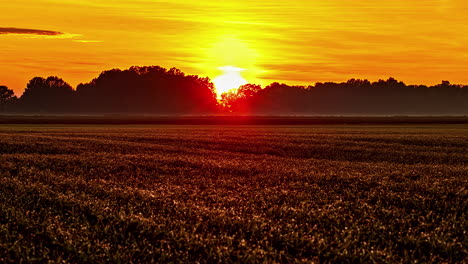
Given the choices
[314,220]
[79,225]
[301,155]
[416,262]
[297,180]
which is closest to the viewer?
[416,262]

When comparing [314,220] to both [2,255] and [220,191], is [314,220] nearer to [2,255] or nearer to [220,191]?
[220,191]

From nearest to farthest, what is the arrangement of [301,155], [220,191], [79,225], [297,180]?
[79,225]
[220,191]
[297,180]
[301,155]

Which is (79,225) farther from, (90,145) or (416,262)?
(90,145)

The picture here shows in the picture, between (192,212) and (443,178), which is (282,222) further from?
(443,178)

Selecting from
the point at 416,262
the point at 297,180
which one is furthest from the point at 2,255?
the point at 297,180

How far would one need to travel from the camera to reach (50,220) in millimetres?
13938

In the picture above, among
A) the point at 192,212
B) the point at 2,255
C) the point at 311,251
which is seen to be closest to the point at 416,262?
the point at 311,251

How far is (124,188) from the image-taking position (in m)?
19.6

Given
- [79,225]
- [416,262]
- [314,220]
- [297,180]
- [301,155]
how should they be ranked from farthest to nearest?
[301,155] → [297,180] → [314,220] → [79,225] → [416,262]

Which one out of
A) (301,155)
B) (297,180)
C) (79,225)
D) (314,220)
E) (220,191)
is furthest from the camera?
(301,155)

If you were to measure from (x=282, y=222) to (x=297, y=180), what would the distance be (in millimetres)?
8650

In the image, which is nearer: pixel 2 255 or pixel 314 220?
pixel 2 255

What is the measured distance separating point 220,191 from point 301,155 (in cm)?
2090

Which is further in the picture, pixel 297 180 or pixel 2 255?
pixel 297 180
